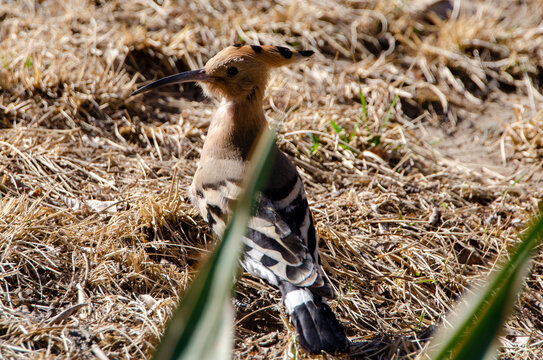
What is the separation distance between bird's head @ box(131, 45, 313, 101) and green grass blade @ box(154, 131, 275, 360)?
5.37 ft

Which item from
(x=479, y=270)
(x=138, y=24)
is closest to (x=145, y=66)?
(x=138, y=24)

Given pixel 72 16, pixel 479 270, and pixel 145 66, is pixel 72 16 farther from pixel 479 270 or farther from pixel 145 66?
pixel 479 270

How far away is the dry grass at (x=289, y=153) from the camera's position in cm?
225

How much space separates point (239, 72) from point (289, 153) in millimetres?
738

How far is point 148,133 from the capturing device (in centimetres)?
336

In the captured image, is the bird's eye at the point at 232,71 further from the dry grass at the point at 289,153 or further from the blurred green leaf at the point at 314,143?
the blurred green leaf at the point at 314,143

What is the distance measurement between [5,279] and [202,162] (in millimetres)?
956

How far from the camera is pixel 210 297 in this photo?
1121 millimetres

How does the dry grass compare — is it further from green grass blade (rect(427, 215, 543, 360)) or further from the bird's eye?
green grass blade (rect(427, 215, 543, 360))

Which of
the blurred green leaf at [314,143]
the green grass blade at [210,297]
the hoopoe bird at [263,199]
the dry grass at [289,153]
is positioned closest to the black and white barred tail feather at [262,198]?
the hoopoe bird at [263,199]

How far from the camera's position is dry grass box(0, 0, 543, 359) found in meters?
2.25

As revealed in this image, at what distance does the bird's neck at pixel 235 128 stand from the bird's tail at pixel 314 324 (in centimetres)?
74

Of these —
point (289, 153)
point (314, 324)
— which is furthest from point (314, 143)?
point (314, 324)

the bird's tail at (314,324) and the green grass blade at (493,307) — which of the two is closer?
the green grass blade at (493,307)
